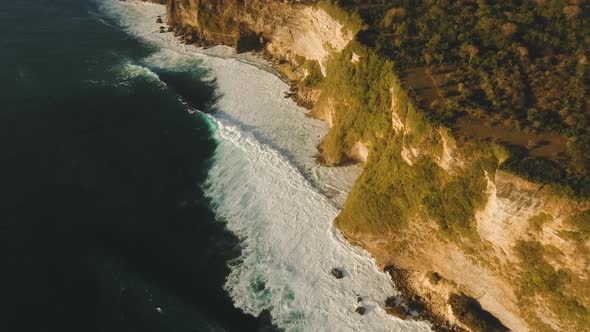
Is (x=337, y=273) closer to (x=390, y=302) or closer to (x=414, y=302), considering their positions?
(x=390, y=302)

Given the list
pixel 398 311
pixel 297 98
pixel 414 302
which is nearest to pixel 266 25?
pixel 297 98

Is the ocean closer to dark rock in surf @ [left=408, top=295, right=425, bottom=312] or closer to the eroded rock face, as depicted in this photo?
dark rock in surf @ [left=408, top=295, right=425, bottom=312]

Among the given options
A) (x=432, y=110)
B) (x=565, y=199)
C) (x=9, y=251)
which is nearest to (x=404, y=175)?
(x=432, y=110)

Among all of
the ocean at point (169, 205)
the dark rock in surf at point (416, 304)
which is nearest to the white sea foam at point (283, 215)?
the ocean at point (169, 205)

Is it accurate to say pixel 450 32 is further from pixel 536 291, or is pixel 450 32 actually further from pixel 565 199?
pixel 536 291

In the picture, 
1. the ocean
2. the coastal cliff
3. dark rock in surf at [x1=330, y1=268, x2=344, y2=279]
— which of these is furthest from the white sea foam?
the coastal cliff

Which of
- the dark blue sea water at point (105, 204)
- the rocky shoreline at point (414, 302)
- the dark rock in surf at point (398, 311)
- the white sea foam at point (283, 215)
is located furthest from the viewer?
the white sea foam at point (283, 215)

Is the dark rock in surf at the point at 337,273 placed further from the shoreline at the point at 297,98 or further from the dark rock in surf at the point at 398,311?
the dark rock in surf at the point at 398,311
